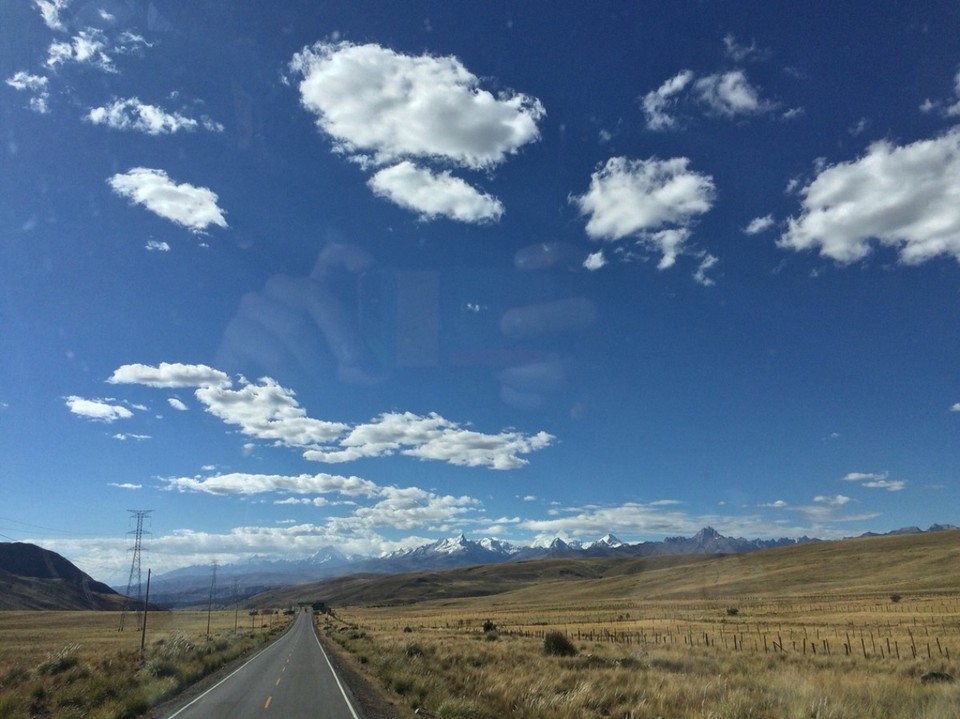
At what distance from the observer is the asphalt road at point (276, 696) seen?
17.5 metres

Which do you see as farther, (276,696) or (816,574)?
(816,574)

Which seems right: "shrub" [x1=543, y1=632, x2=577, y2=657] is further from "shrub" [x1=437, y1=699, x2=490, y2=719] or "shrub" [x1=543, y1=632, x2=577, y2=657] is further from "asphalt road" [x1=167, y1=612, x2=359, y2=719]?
"shrub" [x1=437, y1=699, x2=490, y2=719]

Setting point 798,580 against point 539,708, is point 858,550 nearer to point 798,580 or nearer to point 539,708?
point 798,580

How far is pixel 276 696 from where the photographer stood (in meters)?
21.1

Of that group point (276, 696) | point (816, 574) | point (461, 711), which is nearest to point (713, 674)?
point (461, 711)

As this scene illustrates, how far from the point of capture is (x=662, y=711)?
15305 mm

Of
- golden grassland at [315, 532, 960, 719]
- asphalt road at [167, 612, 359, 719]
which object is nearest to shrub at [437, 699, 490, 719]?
golden grassland at [315, 532, 960, 719]

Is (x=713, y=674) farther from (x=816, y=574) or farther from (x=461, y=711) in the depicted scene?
(x=816, y=574)

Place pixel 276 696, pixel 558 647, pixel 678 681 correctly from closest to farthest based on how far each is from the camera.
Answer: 1. pixel 678 681
2. pixel 276 696
3. pixel 558 647

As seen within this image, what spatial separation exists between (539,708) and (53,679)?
18.2m

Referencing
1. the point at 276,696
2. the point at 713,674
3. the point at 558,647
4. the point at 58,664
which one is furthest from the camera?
the point at 558,647

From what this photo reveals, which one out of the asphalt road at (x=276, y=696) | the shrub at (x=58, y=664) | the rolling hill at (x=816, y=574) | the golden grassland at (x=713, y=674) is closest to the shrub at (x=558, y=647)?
the golden grassland at (x=713, y=674)

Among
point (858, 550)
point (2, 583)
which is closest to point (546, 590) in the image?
point (858, 550)

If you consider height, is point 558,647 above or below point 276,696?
below
